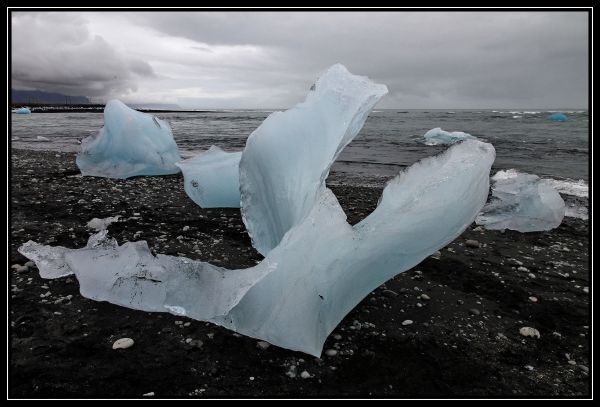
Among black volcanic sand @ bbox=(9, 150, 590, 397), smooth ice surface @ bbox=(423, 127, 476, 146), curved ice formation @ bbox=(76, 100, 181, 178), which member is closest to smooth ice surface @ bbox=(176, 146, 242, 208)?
black volcanic sand @ bbox=(9, 150, 590, 397)

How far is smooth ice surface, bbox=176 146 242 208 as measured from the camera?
5.14 metres

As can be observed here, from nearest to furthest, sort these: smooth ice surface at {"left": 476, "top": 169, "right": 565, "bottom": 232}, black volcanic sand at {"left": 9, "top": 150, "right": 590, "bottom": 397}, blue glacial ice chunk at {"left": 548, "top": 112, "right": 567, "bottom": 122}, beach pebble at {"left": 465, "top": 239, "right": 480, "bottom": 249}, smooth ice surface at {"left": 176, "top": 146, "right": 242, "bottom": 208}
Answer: black volcanic sand at {"left": 9, "top": 150, "right": 590, "bottom": 397}, beach pebble at {"left": 465, "top": 239, "right": 480, "bottom": 249}, smooth ice surface at {"left": 476, "top": 169, "right": 565, "bottom": 232}, smooth ice surface at {"left": 176, "top": 146, "right": 242, "bottom": 208}, blue glacial ice chunk at {"left": 548, "top": 112, "right": 567, "bottom": 122}

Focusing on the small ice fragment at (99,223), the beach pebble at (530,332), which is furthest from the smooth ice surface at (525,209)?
the small ice fragment at (99,223)

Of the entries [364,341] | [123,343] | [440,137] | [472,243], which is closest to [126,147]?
[123,343]

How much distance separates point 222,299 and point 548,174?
9.11 meters

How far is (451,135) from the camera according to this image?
15.6m

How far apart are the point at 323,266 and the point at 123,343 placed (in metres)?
1.24

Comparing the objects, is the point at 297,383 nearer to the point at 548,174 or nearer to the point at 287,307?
the point at 287,307

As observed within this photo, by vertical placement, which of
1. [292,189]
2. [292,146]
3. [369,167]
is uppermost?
[292,146]

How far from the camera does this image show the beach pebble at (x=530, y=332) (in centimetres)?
268

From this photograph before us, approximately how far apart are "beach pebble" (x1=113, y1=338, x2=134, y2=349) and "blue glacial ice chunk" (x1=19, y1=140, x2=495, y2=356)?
227 millimetres

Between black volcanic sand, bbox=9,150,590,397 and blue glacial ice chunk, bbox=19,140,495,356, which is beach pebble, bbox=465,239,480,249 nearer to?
black volcanic sand, bbox=9,150,590,397

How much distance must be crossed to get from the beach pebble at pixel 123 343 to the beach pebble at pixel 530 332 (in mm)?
A: 2397
